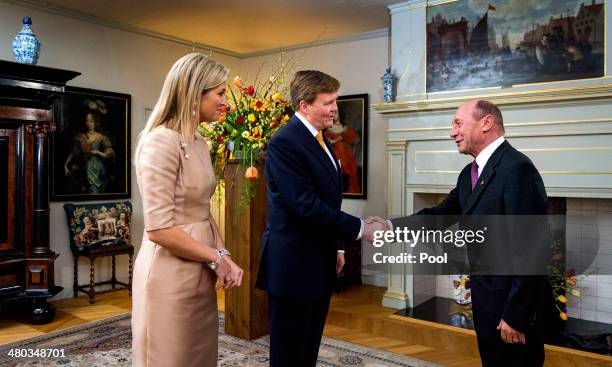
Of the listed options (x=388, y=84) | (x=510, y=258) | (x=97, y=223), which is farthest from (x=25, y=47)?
(x=510, y=258)

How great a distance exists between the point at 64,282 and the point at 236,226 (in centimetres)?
253

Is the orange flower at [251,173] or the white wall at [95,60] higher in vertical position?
the white wall at [95,60]

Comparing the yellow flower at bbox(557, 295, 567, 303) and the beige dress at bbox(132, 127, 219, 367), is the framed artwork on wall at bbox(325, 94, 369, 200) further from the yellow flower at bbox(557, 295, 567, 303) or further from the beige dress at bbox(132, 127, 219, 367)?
the beige dress at bbox(132, 127, 219, 367)

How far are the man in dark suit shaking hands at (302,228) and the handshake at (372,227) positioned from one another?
14 cm

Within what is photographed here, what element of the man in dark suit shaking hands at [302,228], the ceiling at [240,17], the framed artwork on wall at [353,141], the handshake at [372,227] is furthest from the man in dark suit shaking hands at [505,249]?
the framed artwork on wall at [353,141]

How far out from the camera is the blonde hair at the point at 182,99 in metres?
1.56

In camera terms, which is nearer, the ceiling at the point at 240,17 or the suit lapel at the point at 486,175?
the suit lapel at the point at 486,175

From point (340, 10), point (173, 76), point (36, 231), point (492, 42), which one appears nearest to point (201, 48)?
point (340, 10)

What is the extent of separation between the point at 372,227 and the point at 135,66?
446 cm

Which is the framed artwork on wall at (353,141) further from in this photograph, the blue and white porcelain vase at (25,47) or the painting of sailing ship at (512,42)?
the blue and white porcelain vase at (25,47)

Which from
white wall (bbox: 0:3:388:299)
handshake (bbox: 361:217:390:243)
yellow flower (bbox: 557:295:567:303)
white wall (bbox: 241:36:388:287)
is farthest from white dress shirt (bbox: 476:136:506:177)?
white wall (bbox: 241:36:388:287)

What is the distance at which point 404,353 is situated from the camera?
3.72 metres

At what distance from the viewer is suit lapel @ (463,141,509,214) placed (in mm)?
1889

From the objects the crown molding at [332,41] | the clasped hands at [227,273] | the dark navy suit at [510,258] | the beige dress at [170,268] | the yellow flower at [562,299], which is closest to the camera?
the beige dress at [170,268]
